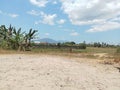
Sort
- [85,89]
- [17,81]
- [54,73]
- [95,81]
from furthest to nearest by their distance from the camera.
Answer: [54,73], [95,81], [17,81], [85,89]

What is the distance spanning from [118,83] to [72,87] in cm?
266

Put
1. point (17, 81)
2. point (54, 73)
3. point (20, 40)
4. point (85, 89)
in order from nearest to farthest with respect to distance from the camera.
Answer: point (85, 89), point (17, 81), point (54, 73), point (20, 40)

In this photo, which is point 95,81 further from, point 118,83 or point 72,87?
point 72,87

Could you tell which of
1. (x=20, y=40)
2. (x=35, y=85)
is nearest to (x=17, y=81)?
(x=35, y=85)

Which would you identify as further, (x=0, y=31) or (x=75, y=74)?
(x=0, y=31)

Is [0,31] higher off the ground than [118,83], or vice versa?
[0,31]

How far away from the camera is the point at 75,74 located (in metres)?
13.4

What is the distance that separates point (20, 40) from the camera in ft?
120

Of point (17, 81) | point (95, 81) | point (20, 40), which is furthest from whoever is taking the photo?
point (20, 40)

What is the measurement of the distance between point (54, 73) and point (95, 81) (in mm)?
2259

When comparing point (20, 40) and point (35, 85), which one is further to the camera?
point (20, 40)

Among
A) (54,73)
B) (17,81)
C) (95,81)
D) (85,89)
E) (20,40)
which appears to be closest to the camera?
(85,89)

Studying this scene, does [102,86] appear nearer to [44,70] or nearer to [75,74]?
[75,74]

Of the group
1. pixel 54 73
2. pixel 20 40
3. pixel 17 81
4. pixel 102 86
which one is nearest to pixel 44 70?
pixel 54 73
